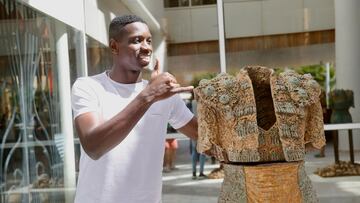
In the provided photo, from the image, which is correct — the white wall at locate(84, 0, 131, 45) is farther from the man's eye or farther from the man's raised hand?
the man's raised hand

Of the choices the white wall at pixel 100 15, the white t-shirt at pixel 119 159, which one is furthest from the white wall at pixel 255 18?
the white t-shirt at pixel 119 159

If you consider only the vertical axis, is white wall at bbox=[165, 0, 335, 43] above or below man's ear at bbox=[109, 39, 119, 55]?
above

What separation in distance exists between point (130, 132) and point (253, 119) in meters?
0.54

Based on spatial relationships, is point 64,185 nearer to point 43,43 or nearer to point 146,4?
point 43,43

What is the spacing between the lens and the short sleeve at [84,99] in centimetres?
184

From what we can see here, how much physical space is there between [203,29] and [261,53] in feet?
2.82

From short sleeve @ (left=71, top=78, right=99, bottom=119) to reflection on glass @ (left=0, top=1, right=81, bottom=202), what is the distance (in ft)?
7.76

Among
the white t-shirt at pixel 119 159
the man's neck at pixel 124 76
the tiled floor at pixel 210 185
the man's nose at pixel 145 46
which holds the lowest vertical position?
the tiled floor at pixel 210 185

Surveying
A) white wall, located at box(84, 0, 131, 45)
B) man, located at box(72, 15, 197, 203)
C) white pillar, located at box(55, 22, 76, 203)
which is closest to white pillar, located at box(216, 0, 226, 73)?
white wall, located at box(84, 0, 131, 45)

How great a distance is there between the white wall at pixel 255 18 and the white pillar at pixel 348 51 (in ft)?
0.48

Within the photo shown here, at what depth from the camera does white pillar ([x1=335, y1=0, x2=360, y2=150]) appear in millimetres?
7148

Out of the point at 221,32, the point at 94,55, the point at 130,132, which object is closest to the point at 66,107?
the point at 94,55

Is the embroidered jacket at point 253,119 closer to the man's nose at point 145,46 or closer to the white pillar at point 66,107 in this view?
the man's nose at point 145,46

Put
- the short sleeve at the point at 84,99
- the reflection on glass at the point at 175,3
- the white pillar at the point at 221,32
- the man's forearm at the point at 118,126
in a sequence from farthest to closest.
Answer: the reflection on glass at the point at 175,3 → the white pillar at the point at 221,32 → the short sleeve at the point at 84,99 → the man's forearm at the point at 118,126
